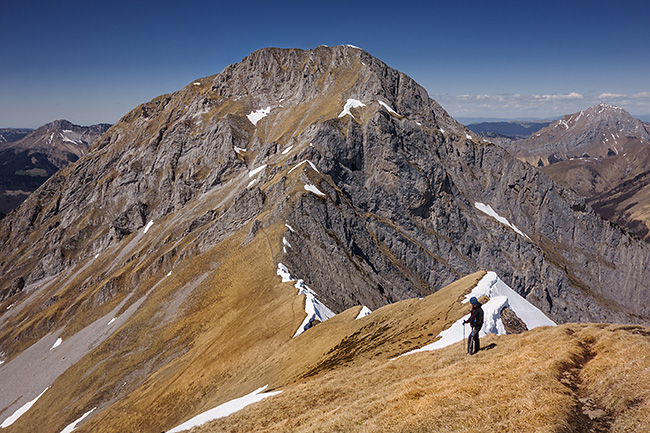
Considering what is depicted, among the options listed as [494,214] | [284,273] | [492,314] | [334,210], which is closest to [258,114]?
[334,210]

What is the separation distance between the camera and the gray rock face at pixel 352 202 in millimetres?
97125

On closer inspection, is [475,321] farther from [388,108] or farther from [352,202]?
[388,108]

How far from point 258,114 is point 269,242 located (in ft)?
381

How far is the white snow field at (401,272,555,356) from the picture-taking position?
90.7 feet

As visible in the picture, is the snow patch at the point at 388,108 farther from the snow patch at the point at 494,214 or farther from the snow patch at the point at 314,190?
the snow patch at the point at 314,190

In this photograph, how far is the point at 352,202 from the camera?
11750cm

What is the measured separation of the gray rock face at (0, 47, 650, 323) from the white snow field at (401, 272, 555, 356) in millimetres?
39791

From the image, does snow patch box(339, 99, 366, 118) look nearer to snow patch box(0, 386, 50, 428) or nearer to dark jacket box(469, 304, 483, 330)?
snow patch box(0, 386, 50, 428)

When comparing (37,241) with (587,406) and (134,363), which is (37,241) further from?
(587,406)

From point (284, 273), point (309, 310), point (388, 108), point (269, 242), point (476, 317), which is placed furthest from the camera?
point (388, 108)

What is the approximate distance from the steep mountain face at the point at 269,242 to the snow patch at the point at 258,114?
0.93m

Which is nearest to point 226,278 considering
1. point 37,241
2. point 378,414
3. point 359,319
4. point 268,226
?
point 268,226

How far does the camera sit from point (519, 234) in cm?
14912

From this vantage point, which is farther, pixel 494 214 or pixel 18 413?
pixel 494 214
